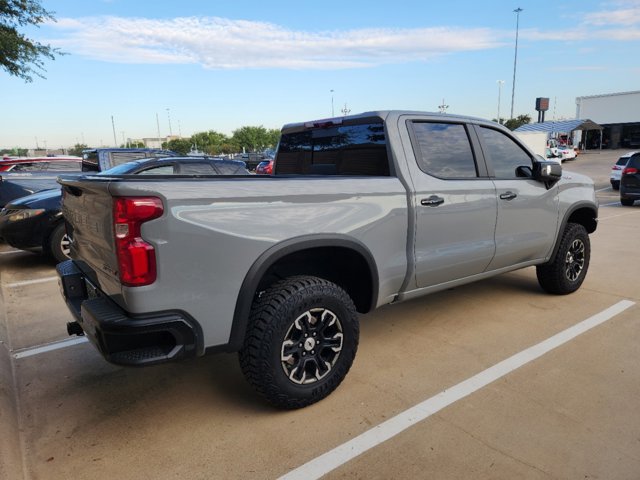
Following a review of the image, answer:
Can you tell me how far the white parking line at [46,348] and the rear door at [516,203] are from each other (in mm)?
3775

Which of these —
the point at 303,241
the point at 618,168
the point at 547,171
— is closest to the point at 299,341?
the point at 303,241

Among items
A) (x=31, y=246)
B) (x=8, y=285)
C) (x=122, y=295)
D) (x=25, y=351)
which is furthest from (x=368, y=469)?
(x=31, y=246)

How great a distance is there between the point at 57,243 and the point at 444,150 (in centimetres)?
552

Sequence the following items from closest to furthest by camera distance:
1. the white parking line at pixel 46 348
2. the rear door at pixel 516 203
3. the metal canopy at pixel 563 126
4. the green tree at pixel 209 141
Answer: the white parking line at pixel 46 348 → the rear door at pixel 516 203 → the metal canopy at pixel 563 126 → the green tree at pixel 209 141

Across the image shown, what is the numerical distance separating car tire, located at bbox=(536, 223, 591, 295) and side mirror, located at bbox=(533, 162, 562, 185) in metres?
0.78

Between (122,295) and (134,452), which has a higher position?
(122,295)

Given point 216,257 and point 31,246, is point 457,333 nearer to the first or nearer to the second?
point 216,257

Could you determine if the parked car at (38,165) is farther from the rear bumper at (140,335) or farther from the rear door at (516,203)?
the rear door at (516,203)

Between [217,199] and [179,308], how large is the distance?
1.95 ft

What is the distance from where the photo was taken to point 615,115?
2148 inches

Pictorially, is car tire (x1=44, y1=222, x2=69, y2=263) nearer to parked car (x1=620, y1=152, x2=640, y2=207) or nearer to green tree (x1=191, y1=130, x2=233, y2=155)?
parked car (x1=620, y1=152, x2=640, y2=207)

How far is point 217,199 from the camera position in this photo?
Result: 2.41 meters

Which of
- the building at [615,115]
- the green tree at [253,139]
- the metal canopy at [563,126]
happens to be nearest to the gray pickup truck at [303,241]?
the metal canopy at [563,126]

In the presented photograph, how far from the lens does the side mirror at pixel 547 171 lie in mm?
4148
